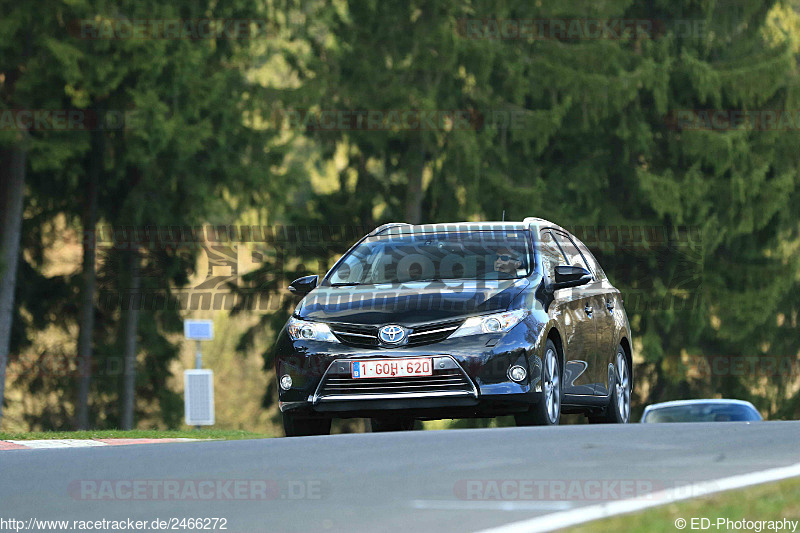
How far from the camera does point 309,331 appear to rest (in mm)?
12148

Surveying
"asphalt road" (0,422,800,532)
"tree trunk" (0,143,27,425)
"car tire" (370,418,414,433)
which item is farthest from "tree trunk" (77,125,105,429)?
"asphalt road" (0,422,800,532)

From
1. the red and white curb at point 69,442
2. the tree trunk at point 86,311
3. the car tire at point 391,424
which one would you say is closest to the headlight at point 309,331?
the red and white curb at point 69,442

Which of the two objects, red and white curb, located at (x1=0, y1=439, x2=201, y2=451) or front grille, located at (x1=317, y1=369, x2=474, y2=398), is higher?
front grille, located at (x1=317, y1=369, x2=474, y2=398)

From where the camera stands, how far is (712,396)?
37.1m

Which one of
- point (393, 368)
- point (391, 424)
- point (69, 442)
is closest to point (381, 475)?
point (393, 368)

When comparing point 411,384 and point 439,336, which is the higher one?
point 439,336

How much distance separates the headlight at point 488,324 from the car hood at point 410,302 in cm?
7

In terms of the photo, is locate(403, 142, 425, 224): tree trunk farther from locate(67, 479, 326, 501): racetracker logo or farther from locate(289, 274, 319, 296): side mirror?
locate(67, 479, 326, 501): racetracker logo

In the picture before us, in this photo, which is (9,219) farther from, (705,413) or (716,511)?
(716,511)

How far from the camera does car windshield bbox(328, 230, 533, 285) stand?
12.9 metres

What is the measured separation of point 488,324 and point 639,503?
5.12m

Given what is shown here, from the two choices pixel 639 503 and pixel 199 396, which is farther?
pixel 199 396

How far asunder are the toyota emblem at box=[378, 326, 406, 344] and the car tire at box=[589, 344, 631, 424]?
3.10 m

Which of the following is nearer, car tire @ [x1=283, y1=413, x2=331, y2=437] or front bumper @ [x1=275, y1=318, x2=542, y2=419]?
front bumper @ [x1=275, y1=318, x2=542, y2=419]
